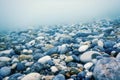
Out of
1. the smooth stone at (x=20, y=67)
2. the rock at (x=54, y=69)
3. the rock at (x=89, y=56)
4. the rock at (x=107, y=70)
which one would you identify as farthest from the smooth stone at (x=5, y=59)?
the rock at (x=107, y=70)

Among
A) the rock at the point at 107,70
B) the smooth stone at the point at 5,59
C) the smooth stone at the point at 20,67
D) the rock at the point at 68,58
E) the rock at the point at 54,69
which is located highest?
the smooth stone at the point at 5,59

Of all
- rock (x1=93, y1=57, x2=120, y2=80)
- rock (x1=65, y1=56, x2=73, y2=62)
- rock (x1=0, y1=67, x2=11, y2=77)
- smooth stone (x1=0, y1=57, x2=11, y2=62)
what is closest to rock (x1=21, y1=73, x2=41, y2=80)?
rock (x1=0, y1=67, x2=11, y2=77)

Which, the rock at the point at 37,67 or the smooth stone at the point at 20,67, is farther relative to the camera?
the smooth stone at the point at 20,67

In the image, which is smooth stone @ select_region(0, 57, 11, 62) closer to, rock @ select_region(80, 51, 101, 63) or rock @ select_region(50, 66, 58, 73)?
rock @ select_region(50, 66, 58, 73)

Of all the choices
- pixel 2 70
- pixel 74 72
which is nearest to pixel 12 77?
pixel 2 70

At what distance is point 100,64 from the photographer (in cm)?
318

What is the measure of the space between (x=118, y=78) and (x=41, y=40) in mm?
4097

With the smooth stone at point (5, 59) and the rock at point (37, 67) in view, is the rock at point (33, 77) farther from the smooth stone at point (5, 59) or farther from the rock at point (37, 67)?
the smooth stone at point (5, 59)

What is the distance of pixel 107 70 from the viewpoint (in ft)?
9.95

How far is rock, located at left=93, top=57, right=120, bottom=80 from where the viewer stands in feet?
9.70

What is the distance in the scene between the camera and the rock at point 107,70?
296cm

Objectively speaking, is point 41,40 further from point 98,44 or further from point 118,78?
point 118,78

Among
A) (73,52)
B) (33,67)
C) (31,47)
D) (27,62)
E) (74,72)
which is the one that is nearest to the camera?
(74,72)

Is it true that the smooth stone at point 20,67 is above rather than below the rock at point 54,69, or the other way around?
above
